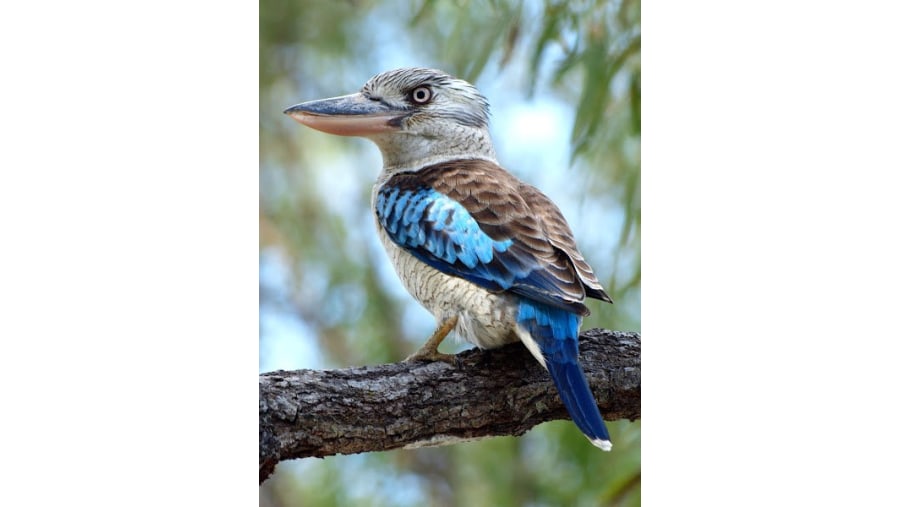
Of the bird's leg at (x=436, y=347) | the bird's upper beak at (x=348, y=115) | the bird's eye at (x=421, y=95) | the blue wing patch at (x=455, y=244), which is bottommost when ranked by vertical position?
the bird's leg at (x=436, y=347)

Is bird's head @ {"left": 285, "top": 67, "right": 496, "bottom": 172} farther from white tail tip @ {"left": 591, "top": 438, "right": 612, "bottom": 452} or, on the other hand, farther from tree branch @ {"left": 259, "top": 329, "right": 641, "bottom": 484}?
white tail tip @ {"left": 591, "top": 438, "right": 612, "bottom": 452}

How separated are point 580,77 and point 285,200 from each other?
0.78m

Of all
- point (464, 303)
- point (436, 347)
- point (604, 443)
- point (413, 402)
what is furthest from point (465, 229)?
point (604, 443)

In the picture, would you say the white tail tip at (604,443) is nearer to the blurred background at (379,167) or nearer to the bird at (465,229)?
the bird at (465,229)

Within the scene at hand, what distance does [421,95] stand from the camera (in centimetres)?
260

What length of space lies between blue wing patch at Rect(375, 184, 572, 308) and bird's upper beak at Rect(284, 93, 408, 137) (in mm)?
153

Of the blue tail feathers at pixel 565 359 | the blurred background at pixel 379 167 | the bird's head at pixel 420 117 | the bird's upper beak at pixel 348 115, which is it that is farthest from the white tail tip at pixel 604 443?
the bird's upper beak at pixel 348 115

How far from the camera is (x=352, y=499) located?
2.72 m

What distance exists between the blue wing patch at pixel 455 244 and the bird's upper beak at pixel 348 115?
15 cm

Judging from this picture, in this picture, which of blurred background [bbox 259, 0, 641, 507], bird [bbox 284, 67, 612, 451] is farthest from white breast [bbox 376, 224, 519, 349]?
blurred background [bbox 259, 0, 641, 507]

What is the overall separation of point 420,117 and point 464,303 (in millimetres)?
504

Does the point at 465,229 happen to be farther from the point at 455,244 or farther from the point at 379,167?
the point at 379,167

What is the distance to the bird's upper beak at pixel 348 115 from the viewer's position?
8.32ft
